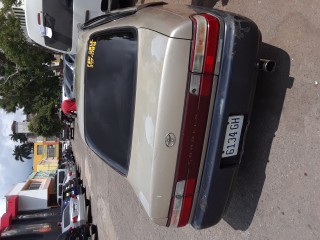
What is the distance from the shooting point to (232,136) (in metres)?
3.24

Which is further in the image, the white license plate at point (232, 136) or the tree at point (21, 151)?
the tree at point (21, 151)

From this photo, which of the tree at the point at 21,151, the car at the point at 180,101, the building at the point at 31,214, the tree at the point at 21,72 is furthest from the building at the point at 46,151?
the car at the point at 180,101

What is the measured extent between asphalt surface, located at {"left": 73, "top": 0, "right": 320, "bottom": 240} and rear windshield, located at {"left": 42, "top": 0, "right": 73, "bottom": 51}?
3529 millimetres

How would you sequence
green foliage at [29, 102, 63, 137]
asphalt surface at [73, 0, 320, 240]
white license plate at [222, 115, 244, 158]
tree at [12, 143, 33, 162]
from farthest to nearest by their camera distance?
1. tree at [12, 143, 33, 162]
2. green foliage at [29, 102, 63, 137]
3. asphalt surface at [73, 0, 320, 240]
4. white license plate at [222, 115, 244, 158]

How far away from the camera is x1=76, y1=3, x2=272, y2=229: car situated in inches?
114

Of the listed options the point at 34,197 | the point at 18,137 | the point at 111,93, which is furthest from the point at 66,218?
the point at 18,137

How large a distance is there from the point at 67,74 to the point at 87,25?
4728 millimetres

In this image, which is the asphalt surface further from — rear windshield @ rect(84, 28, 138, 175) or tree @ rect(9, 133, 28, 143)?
tree @ rect(9, 133, 28, 143)

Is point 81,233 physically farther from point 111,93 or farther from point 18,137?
point 18,137

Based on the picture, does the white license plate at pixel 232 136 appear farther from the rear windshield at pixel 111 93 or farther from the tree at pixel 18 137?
the tree at pixel 18 137

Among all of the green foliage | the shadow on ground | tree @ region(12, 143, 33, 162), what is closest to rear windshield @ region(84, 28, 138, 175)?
the shadow on ground

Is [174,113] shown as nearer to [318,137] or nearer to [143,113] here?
[143,113]

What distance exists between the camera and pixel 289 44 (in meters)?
3.57

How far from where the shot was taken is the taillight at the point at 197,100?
290cm
